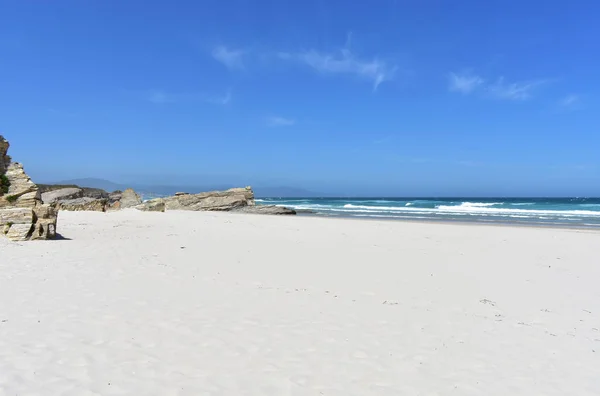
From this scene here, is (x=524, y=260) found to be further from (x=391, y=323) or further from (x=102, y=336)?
(x=102, y=336)

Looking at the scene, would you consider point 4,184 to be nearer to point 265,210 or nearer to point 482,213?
point 265,210

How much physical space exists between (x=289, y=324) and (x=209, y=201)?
32.1m

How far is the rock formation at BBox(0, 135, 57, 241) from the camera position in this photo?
1175cm

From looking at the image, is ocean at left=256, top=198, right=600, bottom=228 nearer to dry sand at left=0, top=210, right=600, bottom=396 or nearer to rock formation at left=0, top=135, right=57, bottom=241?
dry sand at left=0, top=210, right=600, bottom=396

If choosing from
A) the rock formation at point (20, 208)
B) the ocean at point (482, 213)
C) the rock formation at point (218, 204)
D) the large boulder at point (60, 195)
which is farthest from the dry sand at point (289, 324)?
the rock formation at point (218, 204)

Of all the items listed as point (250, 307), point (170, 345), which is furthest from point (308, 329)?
point (170, 345)

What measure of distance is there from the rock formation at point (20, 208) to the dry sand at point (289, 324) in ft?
3.61

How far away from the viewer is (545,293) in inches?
306

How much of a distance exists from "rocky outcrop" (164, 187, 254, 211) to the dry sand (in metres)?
25.1

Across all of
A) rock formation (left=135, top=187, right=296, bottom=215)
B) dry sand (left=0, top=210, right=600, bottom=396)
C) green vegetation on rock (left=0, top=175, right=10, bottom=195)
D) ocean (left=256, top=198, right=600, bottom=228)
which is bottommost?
dry sand (left=0, top=210, right=600, bottom=396)

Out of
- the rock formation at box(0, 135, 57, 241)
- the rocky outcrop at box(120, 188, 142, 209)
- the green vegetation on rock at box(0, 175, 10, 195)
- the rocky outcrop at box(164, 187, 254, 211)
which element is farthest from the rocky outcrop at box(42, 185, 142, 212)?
the green vegetation on rock at box(0, 175, 10, 195)

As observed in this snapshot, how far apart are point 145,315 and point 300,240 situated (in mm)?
8900

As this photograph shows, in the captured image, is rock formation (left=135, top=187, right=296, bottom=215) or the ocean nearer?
the ocean

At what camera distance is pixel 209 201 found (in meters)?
36.5
